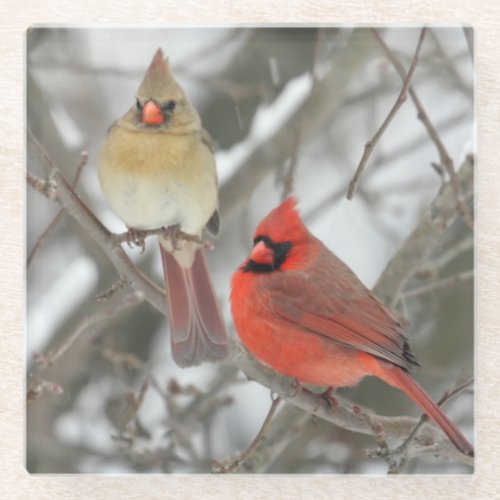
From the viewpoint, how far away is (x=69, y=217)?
10.8ft

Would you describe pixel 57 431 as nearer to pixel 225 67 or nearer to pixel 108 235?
pixel 108 235

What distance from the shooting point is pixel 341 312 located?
10.6 ft

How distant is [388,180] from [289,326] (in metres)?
0.48

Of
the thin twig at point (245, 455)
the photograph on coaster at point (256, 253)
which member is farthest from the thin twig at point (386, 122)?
the thin twig at point (245, 455)


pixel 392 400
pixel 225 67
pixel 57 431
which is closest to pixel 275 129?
pixel 225 67

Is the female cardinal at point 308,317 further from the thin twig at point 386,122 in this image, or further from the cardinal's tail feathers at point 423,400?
the thin twig at point 386,122

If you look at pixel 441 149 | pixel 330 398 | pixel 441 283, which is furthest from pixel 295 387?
pixel 441 149

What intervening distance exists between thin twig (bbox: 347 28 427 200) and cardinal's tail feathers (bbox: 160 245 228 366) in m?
0.45

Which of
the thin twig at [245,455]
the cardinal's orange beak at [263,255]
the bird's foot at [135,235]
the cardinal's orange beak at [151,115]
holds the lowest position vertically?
the thin twig at [245,455]

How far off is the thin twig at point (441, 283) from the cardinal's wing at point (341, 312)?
11cm

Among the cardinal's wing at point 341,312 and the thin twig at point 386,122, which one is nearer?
the cardinal's wing at point 341,312

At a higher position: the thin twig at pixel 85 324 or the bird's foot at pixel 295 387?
the thin twig at pixel 85 324

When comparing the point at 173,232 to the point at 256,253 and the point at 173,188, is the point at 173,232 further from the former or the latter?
the point at 256,253

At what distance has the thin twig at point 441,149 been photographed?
3.30 metres
